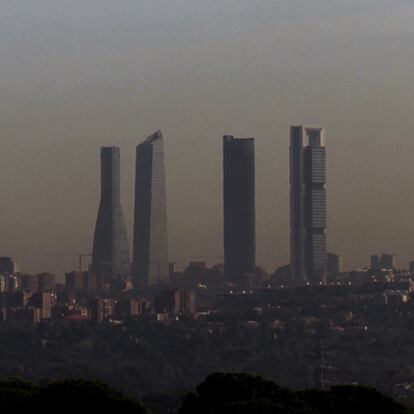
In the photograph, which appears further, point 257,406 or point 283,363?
point 283,363

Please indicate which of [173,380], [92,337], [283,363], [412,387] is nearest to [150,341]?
[92,337]

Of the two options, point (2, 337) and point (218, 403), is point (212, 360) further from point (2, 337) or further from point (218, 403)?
point (218, 403)

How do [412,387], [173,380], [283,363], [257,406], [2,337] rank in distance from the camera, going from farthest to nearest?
[2,337] < [283,363] < [173,380] < [412,387] < [257,406]

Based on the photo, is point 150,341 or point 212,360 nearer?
point 212,360

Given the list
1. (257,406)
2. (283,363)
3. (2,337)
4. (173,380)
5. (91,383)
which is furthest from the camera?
(2,337)

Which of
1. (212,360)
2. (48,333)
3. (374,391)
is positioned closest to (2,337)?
(48,333)

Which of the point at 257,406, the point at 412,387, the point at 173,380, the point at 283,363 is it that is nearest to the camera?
the point at 257,406

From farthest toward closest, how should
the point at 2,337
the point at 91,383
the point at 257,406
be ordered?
the point at 2,337, the point at 91,383, the point at 257,406

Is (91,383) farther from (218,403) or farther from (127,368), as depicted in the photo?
(127,368)
